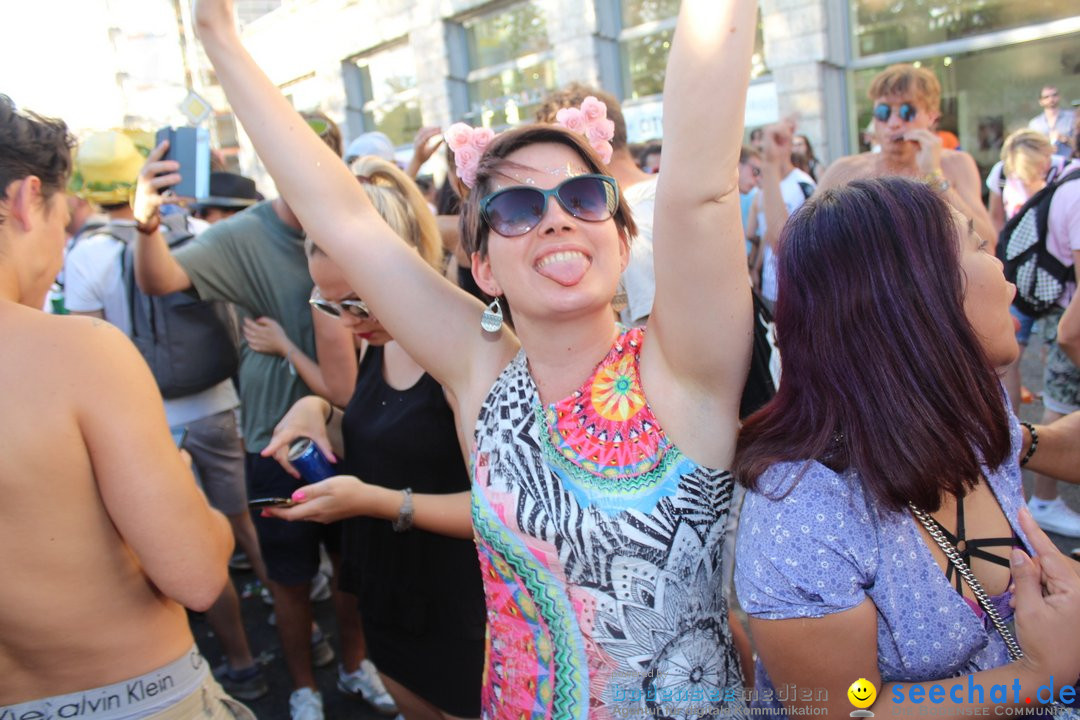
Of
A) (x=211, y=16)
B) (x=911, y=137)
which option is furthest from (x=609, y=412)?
(x=911, y=137)

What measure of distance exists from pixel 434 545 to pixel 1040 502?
327 cm

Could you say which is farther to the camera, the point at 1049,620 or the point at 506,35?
the point at 506,35

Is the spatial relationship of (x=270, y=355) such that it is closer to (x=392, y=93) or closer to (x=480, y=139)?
(x=480, y=139)

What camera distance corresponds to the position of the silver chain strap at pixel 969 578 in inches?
50.6

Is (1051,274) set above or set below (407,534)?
above

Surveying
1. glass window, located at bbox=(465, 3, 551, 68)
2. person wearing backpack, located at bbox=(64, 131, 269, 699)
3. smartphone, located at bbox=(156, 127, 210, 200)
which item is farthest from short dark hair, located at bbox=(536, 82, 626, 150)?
glass window, located at bbox=(465, 3, 551, 68)

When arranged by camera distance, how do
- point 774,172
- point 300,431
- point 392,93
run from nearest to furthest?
point 300,431 < point 774,172 < point 392,93

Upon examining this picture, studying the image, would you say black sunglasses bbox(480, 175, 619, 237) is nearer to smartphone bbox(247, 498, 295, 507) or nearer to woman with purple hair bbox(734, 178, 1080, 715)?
woman with purple hair bbox(734, 178, 1080, 715)

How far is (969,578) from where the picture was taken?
1.29 metres

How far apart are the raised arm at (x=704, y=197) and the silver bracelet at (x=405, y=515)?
3.15ft

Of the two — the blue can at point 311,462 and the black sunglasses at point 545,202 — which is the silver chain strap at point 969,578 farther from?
the blue can at point 311,462

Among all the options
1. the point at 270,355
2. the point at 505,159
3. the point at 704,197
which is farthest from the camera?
the point at 270,355

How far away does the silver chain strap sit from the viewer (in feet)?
4.21

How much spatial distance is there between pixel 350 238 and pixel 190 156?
1.57 m
